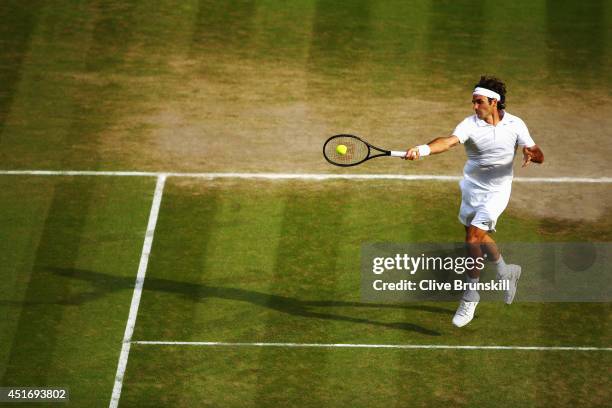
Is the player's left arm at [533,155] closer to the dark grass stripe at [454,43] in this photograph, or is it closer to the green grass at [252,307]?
the green grass at [252,307]

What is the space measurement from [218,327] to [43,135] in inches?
195

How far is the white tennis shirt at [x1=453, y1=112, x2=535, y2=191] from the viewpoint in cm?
1153

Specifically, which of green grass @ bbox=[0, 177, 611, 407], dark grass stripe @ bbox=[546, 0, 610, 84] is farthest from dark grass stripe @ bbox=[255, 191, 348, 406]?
dark grass stripe @ bbox=[546, 0, 610, 84]

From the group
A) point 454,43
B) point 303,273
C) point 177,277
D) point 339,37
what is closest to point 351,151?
point 303,273

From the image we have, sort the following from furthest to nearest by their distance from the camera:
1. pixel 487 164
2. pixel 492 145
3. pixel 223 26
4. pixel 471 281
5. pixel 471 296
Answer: pixel 223 26 → pixel 471 281 → pixel 471 296 → pixel 487 164 → pixel 492 145

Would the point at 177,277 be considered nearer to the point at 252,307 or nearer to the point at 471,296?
the point at 252,307

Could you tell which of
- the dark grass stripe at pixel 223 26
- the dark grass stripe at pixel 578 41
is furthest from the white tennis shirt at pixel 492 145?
the dark grass stripe at pixel 223 26

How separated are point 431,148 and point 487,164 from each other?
3.10 feet

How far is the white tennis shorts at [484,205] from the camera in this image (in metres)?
11.8

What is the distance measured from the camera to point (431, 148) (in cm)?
1107

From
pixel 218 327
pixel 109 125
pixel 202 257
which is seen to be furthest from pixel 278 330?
pixel 109 125

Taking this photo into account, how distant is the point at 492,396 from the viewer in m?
11.0

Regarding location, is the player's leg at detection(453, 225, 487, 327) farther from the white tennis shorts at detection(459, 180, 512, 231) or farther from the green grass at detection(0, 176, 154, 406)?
the green grass at detection(0, 176, 154, 406)

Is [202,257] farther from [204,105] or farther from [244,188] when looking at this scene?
[204,105]
